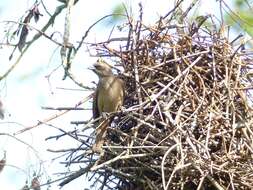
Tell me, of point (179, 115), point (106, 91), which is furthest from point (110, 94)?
point (179, 115)

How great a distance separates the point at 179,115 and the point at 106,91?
24.4 inches

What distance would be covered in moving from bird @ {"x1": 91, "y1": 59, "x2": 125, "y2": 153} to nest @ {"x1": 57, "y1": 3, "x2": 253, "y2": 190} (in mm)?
40

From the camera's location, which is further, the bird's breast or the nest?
the bird's breast

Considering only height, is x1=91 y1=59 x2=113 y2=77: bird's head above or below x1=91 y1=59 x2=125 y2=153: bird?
above

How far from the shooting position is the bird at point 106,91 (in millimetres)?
5125

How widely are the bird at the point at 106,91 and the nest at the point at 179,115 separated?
40 millimetres

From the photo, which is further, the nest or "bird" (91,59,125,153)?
"bird" (91,59,125,153)

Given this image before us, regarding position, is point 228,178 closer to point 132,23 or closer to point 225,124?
point 225,124

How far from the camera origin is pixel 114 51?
5156 millimetres

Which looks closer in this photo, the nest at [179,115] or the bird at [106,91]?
the nest at [179,115]

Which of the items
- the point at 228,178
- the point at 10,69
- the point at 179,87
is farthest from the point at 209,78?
the point at 10,69

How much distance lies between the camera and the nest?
4.63 m

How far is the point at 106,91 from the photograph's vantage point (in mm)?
5230

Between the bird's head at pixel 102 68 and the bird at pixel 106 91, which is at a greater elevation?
the bird's head at pixel 102 68
